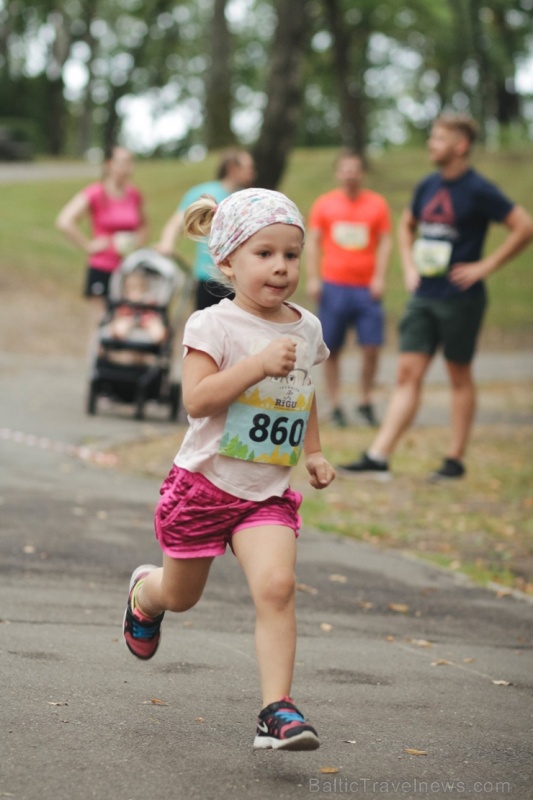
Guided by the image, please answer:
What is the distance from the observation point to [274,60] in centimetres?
2397

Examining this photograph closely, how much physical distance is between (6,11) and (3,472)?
47.9m

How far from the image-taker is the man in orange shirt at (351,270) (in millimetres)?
12117

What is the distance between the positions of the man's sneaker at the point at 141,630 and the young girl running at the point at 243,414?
0.27 meters

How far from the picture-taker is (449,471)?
966 centimetres

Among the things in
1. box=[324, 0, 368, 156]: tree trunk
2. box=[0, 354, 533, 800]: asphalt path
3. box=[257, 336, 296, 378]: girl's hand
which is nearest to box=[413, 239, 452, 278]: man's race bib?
box=[0, 354, 533, 800]: asphalt path

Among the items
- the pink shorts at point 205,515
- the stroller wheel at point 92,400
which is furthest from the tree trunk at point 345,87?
the pink shorts at point 205,515

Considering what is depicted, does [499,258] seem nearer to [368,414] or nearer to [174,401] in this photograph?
[368,414]

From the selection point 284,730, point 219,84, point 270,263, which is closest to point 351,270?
point 270,263

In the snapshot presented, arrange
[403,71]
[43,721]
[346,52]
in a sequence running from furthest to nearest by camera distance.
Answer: [403,71] < [346,52] < [43,721]

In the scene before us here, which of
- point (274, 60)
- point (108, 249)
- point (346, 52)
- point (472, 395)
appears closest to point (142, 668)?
point (472, 395)

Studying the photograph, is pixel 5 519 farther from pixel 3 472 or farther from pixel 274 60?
pixel 274 60

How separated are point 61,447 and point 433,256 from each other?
314 cm

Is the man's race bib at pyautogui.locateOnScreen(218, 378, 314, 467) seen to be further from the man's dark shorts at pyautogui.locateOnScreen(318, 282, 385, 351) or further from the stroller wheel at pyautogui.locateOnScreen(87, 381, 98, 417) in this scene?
the stroller wheel at pyautogui.locateOnScreen(87, 381, 98, 417)

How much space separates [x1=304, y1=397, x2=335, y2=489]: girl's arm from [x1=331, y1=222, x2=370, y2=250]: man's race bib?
804 centimetres
